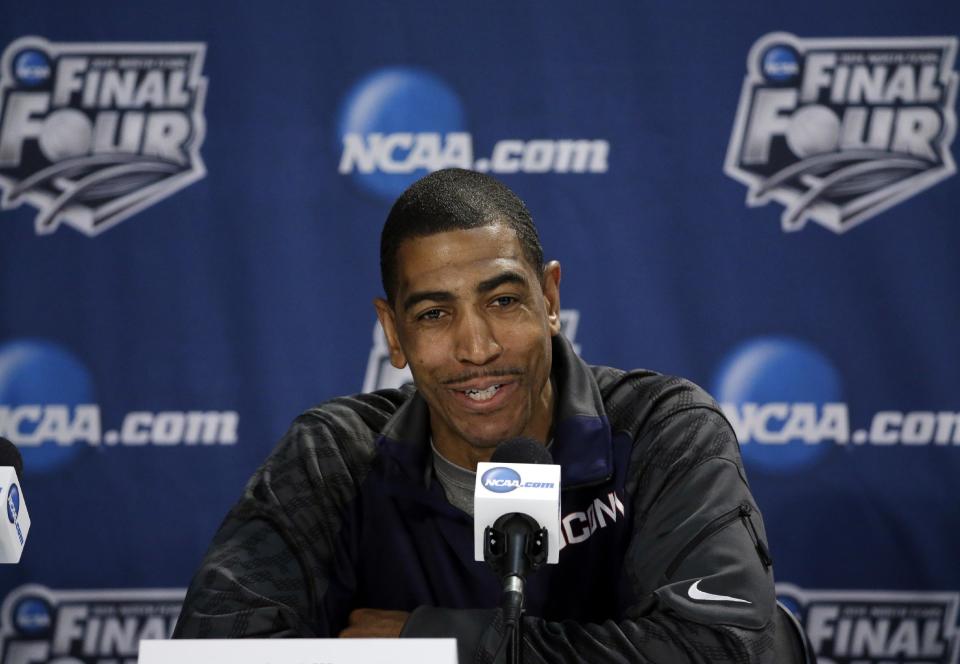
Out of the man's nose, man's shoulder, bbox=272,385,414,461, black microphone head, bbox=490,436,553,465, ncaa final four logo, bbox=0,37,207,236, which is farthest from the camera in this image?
ncaa final four logo, bbox=0,37,207,236

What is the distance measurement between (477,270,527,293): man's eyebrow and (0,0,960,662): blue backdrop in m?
1.47

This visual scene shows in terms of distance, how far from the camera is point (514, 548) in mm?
1711

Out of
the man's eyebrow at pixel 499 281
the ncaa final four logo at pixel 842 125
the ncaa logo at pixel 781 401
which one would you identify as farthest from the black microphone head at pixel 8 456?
the ncaa final four logo at pixel 842 125

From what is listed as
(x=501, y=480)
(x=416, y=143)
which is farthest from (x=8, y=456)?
(x=416, y=143)

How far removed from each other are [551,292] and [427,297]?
1.16 ft

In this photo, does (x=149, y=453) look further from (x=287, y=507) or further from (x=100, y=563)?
(x=287, y=507)

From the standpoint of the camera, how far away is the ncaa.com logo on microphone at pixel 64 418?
4.00 m

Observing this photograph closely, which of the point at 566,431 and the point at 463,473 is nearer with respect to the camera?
the point at 566,431

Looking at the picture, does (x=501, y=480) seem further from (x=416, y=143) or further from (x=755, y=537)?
(x=416, y=143)

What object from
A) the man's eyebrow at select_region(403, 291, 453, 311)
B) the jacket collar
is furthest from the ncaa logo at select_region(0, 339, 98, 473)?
the man's eyebrow at select_region(403, 291, 453, 311)

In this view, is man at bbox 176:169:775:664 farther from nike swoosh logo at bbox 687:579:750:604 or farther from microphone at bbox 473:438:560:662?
microphone at bbox 473:438:560:662

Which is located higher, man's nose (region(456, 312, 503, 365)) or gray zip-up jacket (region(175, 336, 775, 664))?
man's nose (region(456, 312, 503, 365))

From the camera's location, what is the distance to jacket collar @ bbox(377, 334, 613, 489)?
8.45ft

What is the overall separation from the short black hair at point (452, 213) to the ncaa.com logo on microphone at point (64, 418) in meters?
1.53
